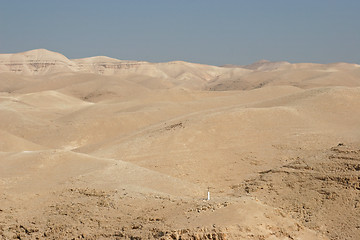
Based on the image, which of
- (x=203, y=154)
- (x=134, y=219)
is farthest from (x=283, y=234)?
(x=203, y=154)

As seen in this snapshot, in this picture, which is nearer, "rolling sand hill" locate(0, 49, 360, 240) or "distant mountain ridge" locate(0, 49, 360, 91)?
"rolling sand hill" locate(0, 49, 360, 240)

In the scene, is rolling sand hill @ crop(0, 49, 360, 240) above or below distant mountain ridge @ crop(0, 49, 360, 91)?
below

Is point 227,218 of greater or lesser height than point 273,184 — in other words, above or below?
above

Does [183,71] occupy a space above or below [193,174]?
above

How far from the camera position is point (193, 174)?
16859 millimetres

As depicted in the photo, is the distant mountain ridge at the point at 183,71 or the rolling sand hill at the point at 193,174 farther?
the distant mountain ridge at the point at 183,71

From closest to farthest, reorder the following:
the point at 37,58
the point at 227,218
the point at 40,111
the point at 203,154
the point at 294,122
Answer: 1. the point at 227,218
2. the point at 203,154
3. the point at 294,122
4. the point at 40,111
5. the point at 37,58

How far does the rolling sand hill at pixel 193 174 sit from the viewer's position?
29.6 feet

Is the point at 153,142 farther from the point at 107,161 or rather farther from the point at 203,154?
the point at 107,161

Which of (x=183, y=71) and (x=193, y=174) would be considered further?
(x=183, y=71)

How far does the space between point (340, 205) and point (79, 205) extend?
6991mm

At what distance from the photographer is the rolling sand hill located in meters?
9.02

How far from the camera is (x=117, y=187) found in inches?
464

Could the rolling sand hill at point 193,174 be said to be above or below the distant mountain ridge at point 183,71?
below
